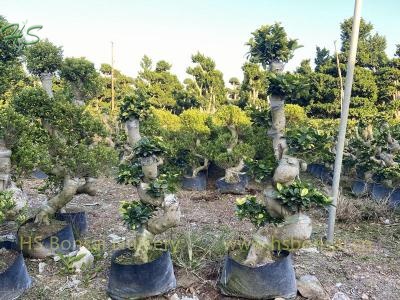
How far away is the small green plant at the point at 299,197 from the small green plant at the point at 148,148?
1.18 metres

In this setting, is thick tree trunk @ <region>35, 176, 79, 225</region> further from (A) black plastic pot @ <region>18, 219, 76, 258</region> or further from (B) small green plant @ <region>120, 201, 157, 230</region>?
(B) small green plant @ <region>120, 201, 157, 230</region>

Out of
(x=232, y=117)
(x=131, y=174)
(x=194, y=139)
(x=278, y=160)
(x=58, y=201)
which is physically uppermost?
(x=232, y=117)

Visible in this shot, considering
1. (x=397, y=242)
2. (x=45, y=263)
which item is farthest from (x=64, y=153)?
(x=397, y=242)

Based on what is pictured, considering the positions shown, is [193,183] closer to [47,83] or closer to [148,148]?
[47,83]

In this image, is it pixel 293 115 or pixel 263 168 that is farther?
pixel 293 115

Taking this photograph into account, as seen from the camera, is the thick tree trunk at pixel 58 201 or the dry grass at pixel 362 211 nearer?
the thick tree trunk at pixel 58 201

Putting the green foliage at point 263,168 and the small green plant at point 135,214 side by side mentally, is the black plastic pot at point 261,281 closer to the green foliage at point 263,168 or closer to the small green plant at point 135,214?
the green foliage at point 263,168

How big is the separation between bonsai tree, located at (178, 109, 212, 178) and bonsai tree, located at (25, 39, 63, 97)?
Answer: 4.00 meters

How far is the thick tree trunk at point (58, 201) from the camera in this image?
450 cm

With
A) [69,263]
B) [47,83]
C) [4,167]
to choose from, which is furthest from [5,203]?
[47,83]

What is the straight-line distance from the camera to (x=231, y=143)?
8227mm

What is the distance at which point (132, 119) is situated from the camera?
4.02m

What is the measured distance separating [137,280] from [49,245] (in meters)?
1.46

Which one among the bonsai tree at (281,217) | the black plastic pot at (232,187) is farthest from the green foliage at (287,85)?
the black plastic pot at (232,187)
